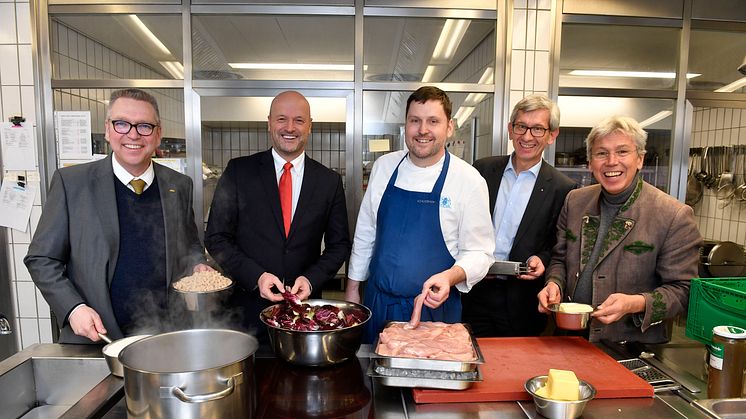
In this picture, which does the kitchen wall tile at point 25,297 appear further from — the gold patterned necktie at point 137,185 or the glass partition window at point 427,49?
the glass partition window at point 427,49

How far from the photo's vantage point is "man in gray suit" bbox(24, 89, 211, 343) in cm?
188

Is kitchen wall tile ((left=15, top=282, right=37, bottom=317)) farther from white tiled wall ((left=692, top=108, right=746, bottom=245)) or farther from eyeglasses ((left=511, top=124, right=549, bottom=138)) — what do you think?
white tiled wall ((left=692, top=108, right=746, bottom=245))

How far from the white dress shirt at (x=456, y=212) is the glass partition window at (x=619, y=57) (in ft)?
6.55

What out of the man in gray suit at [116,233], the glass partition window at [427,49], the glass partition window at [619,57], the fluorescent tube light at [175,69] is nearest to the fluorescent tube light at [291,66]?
the glass partition window at [427,49]

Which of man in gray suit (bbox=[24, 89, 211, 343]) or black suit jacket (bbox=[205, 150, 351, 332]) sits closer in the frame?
man in gray suit (bbox=[24, 89, 211, 343])

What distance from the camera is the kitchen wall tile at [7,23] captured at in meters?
3.27

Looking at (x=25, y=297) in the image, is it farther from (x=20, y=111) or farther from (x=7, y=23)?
(x=7, y=23)

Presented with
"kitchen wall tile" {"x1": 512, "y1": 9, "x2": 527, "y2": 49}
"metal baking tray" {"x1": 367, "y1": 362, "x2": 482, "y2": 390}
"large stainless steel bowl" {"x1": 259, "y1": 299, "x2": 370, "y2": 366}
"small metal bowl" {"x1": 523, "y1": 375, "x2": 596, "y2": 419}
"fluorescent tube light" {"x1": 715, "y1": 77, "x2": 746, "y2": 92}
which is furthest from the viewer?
"fluorescent tube light" {"x1": 715, "y1": 77, "x2": 746, "y2": 92}

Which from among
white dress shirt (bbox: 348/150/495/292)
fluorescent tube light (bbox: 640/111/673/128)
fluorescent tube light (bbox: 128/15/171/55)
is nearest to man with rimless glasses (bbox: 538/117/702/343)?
white dress shirt (bbox: 348/150/495/292)

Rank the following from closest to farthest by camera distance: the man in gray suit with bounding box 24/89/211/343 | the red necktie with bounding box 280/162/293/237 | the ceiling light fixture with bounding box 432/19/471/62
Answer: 1. the man in gray suit with bounding box 24/89/211/343
2. the red necktie with bounding box 280/162/293/237
3. the ceiling light fixture with bounding box 432/19/471/62

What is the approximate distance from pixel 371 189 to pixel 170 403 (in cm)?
140

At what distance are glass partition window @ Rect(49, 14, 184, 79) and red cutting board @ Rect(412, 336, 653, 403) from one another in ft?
9.89

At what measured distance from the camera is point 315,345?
4.69 feet

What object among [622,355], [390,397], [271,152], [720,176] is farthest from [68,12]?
[720,176]
